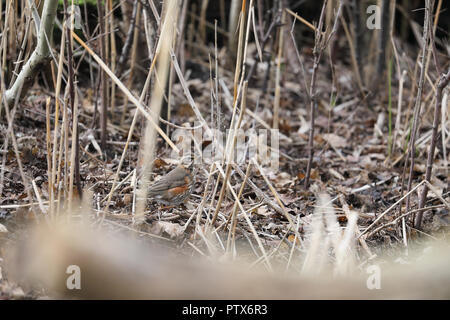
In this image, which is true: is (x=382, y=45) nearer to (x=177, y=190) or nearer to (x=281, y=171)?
(x=281, y=171)

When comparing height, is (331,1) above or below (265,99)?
above

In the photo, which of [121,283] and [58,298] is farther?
[58,298]

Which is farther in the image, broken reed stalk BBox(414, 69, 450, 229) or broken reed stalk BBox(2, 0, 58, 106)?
broken reed stalk BBox(2, 0, 58, 106)

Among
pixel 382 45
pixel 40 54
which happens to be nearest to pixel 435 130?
pixel 40 54

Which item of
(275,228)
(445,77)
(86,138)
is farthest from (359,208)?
(86,138)

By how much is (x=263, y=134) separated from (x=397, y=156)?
1018 millimetres

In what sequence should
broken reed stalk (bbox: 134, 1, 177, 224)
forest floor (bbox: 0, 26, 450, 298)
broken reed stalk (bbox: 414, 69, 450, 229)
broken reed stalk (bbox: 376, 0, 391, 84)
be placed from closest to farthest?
broken reed stalk (bbox: 134, 1, 177, 224) → broken reed stalk (bbox: 414, 69, 450, 229) → forest floor (bbox: 0, 26, 450, 298) → broken reed stalk (bbox: 376, 0, 391, 84)

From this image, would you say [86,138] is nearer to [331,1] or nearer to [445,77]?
[445,77]

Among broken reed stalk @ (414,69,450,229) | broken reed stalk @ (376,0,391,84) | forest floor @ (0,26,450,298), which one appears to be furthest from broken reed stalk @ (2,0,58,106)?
broken reed stalk @ (376,0,391,84)

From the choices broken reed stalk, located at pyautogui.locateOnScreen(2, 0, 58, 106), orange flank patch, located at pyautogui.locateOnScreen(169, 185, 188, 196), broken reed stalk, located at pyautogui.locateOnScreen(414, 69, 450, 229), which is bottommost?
orange flank patch, located at pyautogui.locateOnScreen(169, 185, 188, 196)

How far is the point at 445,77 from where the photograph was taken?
2395 millimetres

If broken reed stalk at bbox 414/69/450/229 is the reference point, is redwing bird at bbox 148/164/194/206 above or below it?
below

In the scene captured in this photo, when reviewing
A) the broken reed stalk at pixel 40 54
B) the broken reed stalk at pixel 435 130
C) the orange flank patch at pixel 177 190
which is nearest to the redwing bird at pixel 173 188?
the orange flank patch at pixel 177 190

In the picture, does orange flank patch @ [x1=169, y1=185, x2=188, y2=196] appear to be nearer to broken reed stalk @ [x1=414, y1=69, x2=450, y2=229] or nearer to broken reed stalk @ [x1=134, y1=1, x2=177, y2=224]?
broken reed stalk @ [x1=134, y1=1, x2=177, y2=224]
